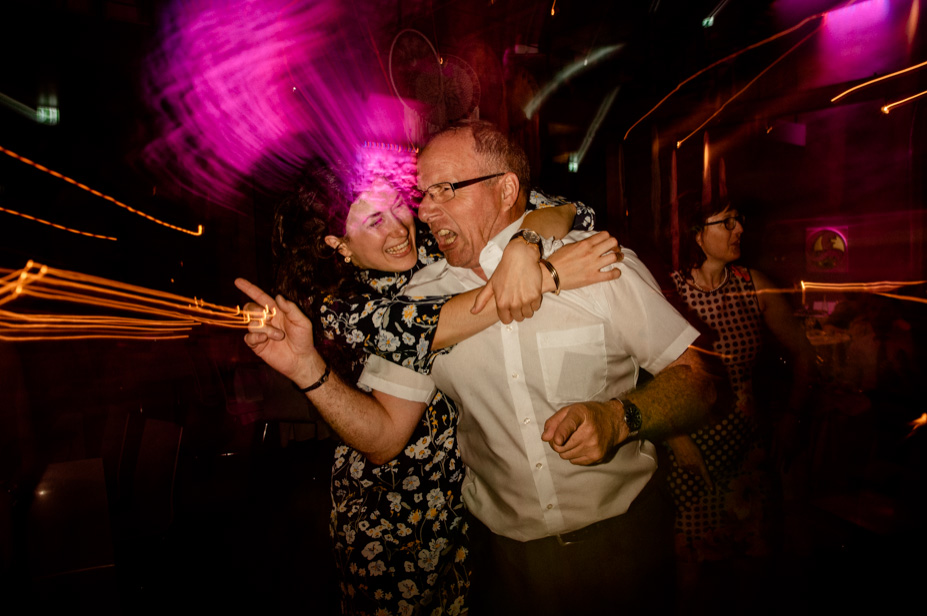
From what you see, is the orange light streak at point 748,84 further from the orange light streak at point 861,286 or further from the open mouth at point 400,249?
the open mouth at point 400,249

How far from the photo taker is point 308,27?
4.79 m

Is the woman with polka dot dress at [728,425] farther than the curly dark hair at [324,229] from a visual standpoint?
Yes

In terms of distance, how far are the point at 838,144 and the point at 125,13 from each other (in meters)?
7.49

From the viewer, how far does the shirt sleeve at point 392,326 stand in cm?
155

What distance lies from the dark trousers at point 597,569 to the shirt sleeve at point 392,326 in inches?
30.3

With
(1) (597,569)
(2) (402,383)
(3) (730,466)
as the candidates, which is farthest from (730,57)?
(1) (597,569)

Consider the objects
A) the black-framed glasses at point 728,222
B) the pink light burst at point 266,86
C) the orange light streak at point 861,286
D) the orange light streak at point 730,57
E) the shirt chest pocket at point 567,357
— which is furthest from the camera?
the pink light burst at point 266,86

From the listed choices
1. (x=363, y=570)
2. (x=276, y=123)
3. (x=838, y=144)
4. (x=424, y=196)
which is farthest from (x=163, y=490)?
(x=838, y=144)

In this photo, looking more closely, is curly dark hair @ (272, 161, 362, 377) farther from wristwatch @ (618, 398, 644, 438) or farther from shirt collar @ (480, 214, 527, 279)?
wristwatch @ (618, 398, 644, 438)

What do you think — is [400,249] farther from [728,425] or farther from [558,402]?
[728,425]

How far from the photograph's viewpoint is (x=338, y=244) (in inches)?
77.5

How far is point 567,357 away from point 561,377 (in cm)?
7

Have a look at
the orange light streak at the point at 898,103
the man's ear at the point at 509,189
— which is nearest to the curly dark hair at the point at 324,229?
the man's ear at the point at 509,189

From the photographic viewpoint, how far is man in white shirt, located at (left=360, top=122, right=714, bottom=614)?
1562 millimetres
